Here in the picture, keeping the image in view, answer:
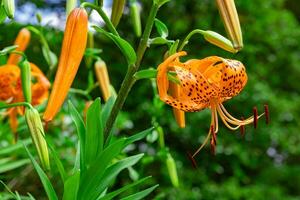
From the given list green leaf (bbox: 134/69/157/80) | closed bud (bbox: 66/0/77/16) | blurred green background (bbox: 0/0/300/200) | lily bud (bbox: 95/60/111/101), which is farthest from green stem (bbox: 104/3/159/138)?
blurred green background (bbox: 0/0/300/200)

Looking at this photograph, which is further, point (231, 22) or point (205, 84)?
point (205, 84)

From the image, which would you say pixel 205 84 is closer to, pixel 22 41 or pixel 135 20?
pixel 135 20

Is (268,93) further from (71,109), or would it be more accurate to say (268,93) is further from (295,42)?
(71,109)

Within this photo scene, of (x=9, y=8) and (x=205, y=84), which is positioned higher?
(x=9, y=8)

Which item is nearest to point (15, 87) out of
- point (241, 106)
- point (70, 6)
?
point (70, 6)

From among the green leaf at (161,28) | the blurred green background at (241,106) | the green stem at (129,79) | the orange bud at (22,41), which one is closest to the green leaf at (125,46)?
the green stem at (129,79)

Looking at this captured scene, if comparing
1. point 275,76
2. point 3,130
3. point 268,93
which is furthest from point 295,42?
point 3,130
